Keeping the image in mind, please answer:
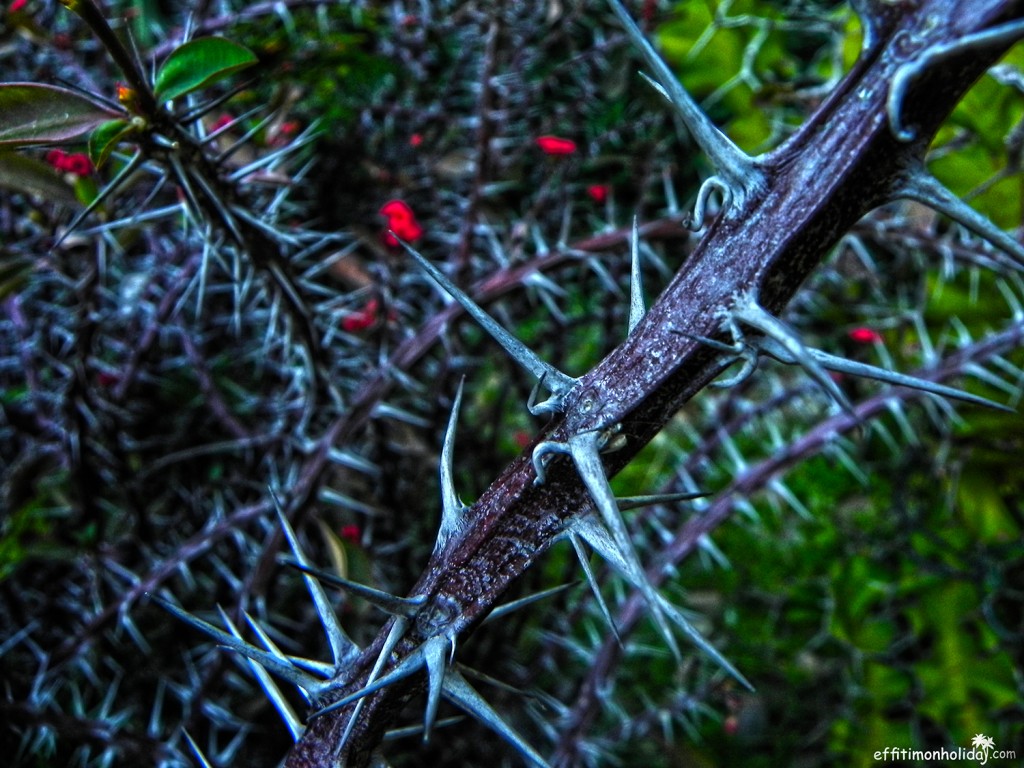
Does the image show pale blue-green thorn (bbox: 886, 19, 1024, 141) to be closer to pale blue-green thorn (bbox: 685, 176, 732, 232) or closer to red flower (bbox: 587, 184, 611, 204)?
pale blue-green thorn (bbox: 685, 176, 732, 232)

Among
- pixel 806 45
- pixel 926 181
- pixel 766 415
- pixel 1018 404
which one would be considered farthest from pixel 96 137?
pixel 806 45

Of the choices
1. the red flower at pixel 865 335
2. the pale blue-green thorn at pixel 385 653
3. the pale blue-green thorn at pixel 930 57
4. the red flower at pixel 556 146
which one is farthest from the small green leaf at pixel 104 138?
the red flower at pixel 865 335

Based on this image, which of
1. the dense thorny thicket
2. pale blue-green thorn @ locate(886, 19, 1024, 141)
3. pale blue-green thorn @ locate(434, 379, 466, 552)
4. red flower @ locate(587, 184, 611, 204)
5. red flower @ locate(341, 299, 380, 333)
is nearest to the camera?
pale blue-green thorn @ locate(886, 19, 1024, 141)

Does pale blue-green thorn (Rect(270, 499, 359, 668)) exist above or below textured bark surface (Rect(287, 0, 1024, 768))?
below

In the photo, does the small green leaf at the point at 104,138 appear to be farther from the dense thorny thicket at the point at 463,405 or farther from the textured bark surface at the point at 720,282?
the textured bark surface at the point at 720,282

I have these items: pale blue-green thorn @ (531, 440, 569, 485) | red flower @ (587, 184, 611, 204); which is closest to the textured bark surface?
pale blue-green thorn @ (531, 440, 569, 485)

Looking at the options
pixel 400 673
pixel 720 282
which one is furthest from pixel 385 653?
pixel 720 282

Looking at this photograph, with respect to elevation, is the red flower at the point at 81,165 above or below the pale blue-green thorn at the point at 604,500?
above

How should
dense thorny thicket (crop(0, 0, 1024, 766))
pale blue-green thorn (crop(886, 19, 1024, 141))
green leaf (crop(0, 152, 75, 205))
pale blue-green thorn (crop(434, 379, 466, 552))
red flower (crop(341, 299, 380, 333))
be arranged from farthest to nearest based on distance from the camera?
red flower (crop(341, 299, 380, 333)) → dense thorny thicket (crop(0, 0, 1024, 766)) → green leaf (crop(0, 152, 75, 205)) → pale blue-green thorn (crop(434, 379, 466, 552)) → pale blue-green thorn (crop(886, 19, 1024, 141))
